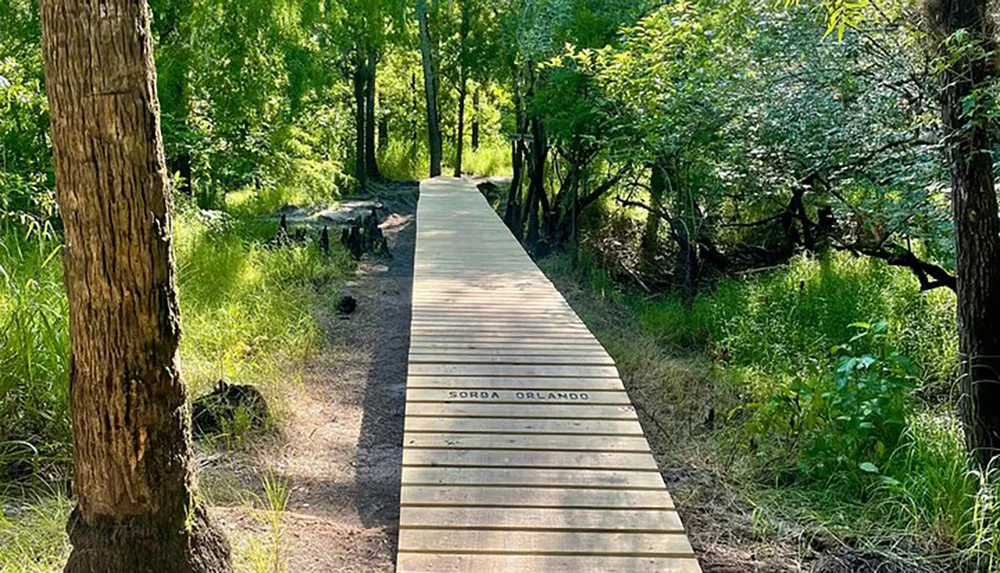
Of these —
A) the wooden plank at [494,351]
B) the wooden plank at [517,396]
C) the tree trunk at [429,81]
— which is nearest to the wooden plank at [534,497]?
the wooden plank at [517,396]

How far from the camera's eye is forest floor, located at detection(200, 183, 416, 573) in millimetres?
2818

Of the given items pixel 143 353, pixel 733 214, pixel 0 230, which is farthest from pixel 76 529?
pixel 733 214

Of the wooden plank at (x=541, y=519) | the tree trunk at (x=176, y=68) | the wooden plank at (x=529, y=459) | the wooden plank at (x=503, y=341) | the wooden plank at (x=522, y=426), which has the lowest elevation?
the wooden plank at (x=541, y=519)

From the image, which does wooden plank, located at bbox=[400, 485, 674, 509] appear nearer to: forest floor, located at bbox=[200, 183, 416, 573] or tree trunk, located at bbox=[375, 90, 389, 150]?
forest floor, located at bbox=[200, 183, 416, 573]

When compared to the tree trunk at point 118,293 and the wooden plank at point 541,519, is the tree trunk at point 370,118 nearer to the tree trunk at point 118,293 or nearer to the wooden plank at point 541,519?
the wooden plank at point 541,519

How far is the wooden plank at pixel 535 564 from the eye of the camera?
2.38 m

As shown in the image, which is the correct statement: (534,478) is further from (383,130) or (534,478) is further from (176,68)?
(383,130)

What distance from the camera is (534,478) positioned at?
2938 mm

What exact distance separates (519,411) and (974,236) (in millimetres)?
2237

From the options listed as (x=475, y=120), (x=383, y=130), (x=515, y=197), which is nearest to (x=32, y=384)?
(x=515, y=197)

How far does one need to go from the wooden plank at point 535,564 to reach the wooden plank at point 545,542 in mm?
26

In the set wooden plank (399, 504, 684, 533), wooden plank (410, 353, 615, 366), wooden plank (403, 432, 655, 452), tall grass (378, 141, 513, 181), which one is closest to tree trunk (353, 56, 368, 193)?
tall grass (378, 141, 513, 181)

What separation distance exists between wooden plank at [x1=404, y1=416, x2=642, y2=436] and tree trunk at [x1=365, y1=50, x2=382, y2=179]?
1428 centimetres

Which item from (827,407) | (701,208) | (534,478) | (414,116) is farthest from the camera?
(414,116)
